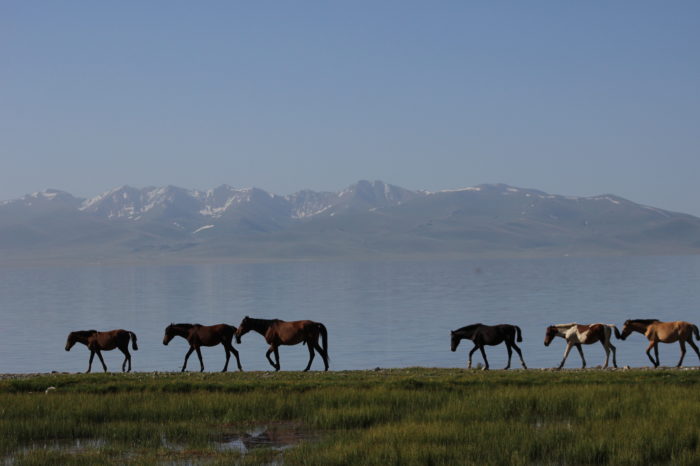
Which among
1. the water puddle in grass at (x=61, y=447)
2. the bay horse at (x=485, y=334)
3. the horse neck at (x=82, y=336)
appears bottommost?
the water puddle in grass at (x=61, y=447)

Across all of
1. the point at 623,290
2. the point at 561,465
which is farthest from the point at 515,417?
the point at 623,290

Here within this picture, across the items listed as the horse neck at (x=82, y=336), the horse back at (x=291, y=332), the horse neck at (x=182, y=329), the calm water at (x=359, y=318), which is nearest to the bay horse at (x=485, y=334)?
the horse back at (x=291, y=332)

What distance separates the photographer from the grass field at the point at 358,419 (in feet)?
55.1

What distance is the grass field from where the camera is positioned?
55.1ft

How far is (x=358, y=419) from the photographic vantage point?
20.4 meters

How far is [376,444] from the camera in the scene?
1734cm

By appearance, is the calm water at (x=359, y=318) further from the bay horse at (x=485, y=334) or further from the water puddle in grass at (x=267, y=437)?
the water puddle in grass at (x=267, y=437)

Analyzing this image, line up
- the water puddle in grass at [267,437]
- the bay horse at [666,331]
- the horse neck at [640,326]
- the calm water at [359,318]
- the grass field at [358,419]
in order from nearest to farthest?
the grass field at [358,419]
the water puddle in grass at [267,437]
the bay horse at [666,331]
the horse neck at [640,326]
the calm water at [359,318]

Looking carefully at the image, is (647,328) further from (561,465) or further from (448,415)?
(561,465)

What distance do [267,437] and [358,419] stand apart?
2.16 m

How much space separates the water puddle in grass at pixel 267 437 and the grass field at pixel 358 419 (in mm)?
43

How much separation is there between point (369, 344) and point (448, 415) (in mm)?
46249

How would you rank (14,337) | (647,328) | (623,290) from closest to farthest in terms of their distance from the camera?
(647,328) → (14,337) → (623,290)

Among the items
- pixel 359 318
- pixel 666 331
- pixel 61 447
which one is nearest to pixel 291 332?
pixel 666 331
